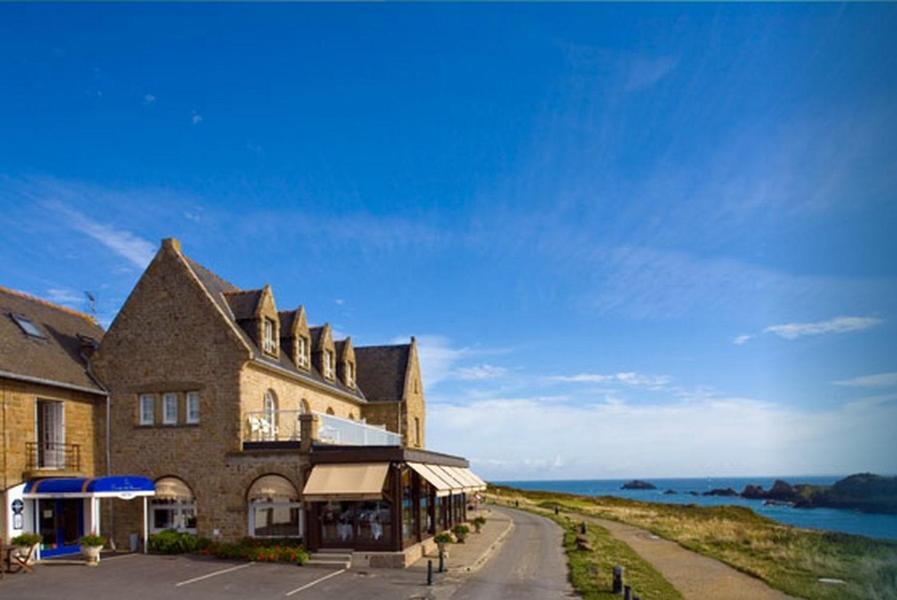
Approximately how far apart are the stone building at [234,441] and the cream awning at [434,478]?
0.07 metres

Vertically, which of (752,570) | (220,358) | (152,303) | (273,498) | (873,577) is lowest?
(752,570)

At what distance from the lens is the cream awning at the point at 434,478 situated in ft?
92.2

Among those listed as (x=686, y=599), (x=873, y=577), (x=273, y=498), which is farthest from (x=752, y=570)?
(x=873, y=577)

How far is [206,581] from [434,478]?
386 inches

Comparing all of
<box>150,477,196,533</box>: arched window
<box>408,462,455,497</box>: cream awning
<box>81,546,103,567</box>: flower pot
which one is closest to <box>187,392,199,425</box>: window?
<box>150,477,196,533</box>: arched window

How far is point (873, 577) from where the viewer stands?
415cm

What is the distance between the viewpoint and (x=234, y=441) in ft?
93.2

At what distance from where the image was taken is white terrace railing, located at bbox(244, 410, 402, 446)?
95.6 ft

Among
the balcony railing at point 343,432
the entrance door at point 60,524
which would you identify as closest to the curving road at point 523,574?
the balcony railing at point 343,432

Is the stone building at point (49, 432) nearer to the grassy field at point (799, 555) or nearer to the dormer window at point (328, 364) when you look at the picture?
the dormer window at point (328, 364)

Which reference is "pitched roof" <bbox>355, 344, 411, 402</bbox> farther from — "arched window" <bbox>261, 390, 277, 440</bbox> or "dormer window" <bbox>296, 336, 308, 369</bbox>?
"arched window" <bbox>261, 390, 277, 440</bbox>

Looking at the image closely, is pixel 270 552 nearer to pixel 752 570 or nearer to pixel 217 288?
pixel 217 288

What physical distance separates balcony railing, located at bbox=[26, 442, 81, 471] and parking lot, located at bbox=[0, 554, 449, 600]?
3687 millimetres

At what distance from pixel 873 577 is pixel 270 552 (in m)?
24.6
